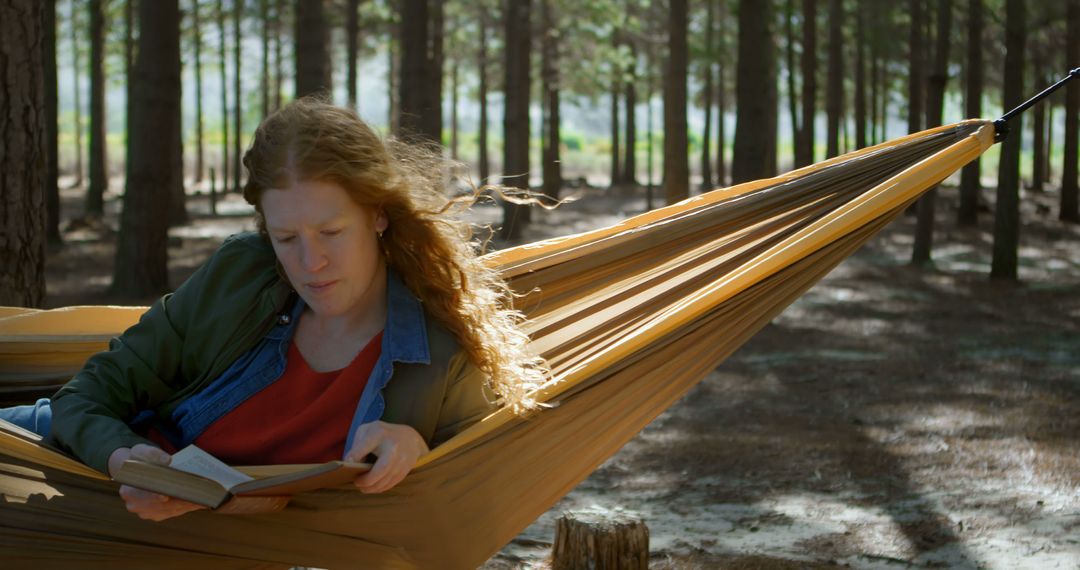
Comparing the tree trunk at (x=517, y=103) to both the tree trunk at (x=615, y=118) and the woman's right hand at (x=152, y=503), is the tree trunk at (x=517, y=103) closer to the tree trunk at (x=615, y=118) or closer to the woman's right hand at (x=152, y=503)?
the tree trunk at (x=615, y=118)

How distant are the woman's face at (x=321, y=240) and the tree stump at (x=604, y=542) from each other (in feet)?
4.04

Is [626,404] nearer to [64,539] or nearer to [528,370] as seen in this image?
[528,370]

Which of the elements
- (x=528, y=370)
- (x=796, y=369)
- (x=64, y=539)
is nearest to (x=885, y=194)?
(x=528, y=370)

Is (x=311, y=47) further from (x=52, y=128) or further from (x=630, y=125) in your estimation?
(x=630, y=125)

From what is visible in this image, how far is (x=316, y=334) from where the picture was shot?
85.7 inches

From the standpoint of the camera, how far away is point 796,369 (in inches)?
268

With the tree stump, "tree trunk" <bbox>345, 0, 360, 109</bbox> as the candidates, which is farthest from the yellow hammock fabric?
"tree trunk" <bbox>345, 0, 360, 109</bbox>

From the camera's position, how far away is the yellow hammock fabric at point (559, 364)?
6.50ft

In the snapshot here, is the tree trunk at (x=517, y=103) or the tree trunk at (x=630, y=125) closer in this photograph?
the tree trunk at (x=517, y=103)

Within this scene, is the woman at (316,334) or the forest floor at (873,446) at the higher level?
the woman at (316,334)

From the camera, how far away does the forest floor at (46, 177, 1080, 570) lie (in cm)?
351

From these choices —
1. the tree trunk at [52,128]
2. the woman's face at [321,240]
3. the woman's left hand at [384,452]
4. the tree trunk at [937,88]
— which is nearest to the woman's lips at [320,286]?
the woman's face at [321,240]

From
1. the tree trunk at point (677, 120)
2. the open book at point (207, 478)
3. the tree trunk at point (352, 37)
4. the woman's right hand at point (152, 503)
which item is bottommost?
the woman's right hand at point (152, 503)

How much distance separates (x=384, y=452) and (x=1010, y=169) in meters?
8.99
